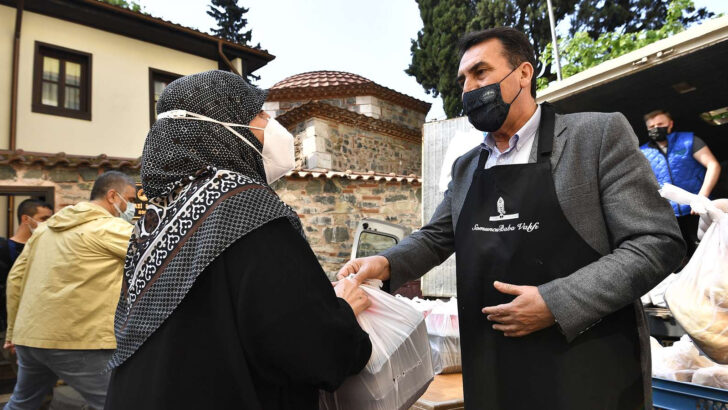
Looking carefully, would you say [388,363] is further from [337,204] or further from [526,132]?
[337,204]

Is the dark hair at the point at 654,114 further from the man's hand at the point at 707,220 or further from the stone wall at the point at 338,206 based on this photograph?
the stone wall at the point at 338,206

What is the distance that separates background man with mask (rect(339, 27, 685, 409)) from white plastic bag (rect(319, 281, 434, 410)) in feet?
0.53

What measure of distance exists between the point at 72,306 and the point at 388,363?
9.34 feet

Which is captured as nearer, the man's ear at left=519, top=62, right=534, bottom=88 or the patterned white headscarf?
the patterned white headscarf

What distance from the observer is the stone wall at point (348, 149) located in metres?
13.0

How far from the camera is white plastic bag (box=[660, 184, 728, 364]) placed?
62.3 inches

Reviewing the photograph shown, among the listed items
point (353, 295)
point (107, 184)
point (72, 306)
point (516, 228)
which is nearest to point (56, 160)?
point (107, 184)

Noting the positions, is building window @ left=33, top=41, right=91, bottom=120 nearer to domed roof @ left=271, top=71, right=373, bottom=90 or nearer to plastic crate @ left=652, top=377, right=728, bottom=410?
domed roof @ left=271, top=71, right=373, bottom=90

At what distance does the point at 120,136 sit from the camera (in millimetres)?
11164

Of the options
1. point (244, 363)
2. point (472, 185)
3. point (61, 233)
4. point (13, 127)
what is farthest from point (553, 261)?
point (13, 127)

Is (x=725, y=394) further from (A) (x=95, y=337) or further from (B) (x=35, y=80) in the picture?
(B) (x=35, y=80)

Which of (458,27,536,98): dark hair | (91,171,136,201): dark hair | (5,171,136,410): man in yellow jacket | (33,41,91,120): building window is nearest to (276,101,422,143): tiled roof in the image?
(33,41,91,120): building window

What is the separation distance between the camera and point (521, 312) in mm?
1386

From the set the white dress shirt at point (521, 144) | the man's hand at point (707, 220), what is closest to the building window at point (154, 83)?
the white dress shirt at point (521, 144)
